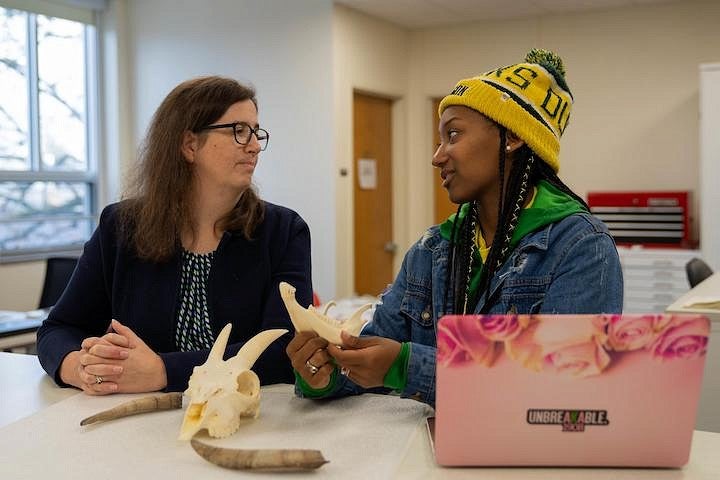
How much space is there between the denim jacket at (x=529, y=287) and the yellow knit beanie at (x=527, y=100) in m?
0.19

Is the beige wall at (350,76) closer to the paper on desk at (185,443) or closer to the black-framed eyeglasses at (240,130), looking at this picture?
the black-framed eyeglasses at (240,130)

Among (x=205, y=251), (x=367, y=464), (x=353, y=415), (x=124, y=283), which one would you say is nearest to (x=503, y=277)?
(x=353, y=415)

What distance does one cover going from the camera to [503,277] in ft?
4.85

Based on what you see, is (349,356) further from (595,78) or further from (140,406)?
(595,78)

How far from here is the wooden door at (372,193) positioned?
5812 mm

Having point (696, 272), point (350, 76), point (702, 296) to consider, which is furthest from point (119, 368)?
point (350, 76)

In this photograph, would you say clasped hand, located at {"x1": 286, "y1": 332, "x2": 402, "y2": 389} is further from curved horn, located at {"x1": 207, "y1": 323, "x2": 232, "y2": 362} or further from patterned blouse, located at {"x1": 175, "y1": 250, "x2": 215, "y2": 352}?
patterned blouse, located at {"x1": 175, "y1": 250, "x2": 215, "y2": 352}

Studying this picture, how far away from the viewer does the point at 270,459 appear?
1.10 m

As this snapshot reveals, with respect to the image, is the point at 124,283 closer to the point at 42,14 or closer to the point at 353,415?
the point at 353,415

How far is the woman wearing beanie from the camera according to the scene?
1350mm

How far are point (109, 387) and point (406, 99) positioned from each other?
16.6 feet

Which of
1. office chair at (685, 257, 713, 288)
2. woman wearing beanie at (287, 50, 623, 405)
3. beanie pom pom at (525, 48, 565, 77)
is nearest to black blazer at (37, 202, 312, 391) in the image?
woman wearing beanie at (287, 50, 623, 405)

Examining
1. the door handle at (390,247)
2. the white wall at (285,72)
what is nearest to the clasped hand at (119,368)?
the white wall at (285,72)

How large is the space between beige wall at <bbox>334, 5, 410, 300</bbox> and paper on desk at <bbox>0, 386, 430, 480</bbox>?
3.98 meters
